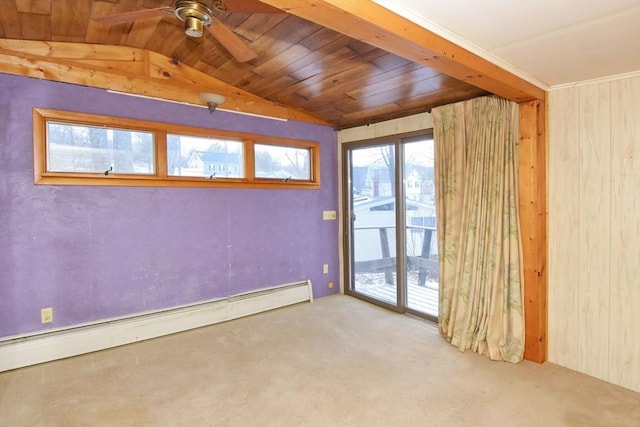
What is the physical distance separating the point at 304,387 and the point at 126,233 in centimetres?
208

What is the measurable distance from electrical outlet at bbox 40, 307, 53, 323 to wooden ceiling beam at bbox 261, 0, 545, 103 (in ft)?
9.71

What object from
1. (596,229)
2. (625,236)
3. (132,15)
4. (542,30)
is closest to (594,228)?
(596,229)

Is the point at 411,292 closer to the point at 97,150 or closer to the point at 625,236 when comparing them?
the point at 625,236

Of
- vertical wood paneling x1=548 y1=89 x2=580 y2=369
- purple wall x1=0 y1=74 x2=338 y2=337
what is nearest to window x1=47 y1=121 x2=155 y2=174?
purple wall x1=0 y1=74 x2=338 y2=337

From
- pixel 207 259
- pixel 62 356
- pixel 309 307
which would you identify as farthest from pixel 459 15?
pixel 62 356

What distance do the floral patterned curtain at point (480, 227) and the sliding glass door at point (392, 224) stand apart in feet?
1.22

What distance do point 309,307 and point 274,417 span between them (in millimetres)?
1968

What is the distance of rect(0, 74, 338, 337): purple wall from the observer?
8.64ft

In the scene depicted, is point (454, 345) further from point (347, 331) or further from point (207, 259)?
point (207, 259)

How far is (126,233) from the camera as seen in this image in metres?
3.07

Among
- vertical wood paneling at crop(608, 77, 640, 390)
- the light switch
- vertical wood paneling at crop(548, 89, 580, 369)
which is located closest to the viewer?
vertical wood paneling at crop(608, 77, 640, 390)

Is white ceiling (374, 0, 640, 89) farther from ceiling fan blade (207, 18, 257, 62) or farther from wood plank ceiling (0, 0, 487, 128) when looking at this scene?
ceiling fan blade (207, 18, 257, 62)

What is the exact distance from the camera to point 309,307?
4000 millimetres

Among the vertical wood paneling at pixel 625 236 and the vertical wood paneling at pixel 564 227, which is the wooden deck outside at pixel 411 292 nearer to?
the vertical wood paneling at pixel 564 227
